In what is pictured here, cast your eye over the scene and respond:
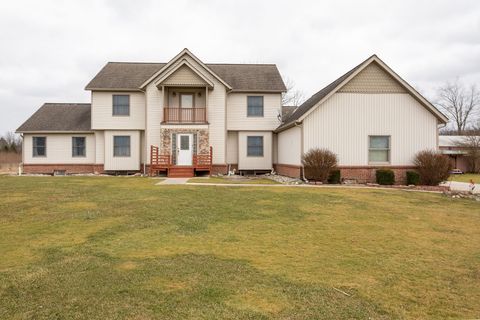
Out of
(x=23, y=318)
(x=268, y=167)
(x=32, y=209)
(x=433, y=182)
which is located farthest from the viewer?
(x=268, y=167)

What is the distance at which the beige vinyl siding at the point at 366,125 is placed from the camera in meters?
18.8

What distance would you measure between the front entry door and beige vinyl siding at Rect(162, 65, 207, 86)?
360cm

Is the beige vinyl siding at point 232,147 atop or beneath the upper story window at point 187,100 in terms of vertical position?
beneath

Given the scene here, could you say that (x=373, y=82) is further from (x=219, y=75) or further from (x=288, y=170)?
(x=219, y=75)

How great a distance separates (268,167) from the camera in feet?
82.7

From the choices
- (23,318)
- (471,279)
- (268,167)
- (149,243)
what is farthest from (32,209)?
(268,167)

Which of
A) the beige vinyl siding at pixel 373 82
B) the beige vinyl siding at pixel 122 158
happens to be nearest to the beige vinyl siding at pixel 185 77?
the beige vinyl siding at pixel 122 158

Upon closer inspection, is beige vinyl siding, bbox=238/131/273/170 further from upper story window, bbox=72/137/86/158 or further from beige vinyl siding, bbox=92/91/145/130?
upper story window, bbox=72/137/86/158

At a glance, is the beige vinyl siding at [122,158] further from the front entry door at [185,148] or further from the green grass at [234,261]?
the green grass at [234,261]

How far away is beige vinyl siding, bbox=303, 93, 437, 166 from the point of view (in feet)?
61.7

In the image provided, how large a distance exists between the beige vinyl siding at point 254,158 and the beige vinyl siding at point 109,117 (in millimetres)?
7367

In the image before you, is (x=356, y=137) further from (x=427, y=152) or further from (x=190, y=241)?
(x=190, y=241)

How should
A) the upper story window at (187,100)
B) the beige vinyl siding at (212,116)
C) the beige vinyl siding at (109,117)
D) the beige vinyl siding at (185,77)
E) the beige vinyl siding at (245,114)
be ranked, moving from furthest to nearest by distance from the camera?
1. the beige vinyl siding at (245,114)
2. the beige vinyl siding at (109,117)
3. the upper story window at (187,100)
4. the beige vinyl siding at (212,116)
5. the beige vinyl siding at (185,77)

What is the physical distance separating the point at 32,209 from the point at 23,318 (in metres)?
7.31
